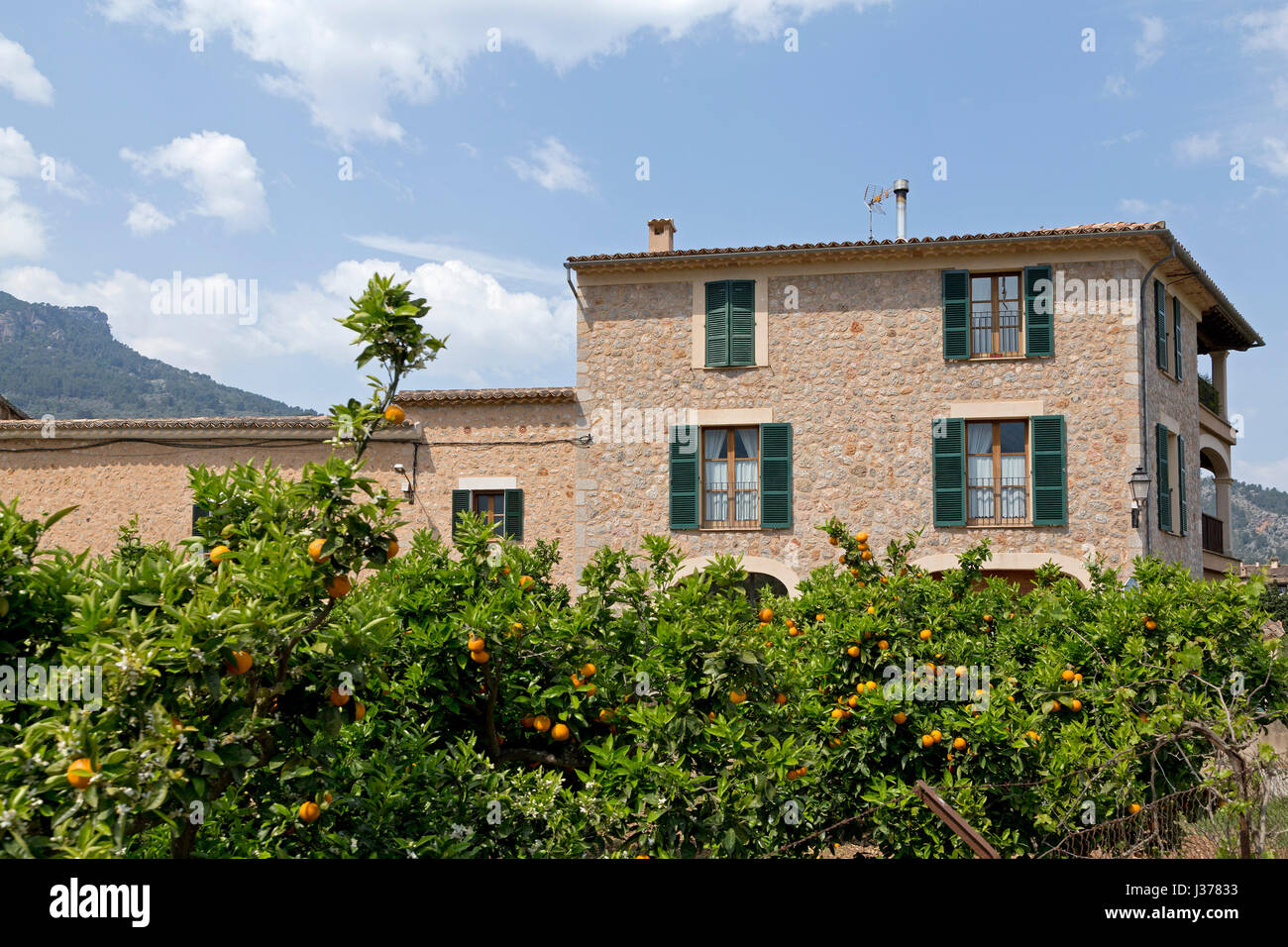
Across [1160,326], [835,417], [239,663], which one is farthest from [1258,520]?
[239,663]

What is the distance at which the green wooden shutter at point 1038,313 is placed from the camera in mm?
15078

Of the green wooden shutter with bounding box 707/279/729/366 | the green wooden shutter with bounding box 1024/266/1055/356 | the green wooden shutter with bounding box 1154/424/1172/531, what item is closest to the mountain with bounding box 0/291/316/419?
the green wooden shutter with bounding box 707/279/729/366

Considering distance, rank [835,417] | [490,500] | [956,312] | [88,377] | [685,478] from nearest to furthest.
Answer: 1. [956,312]
2. [835,417]
3. [685,478]
4. [490,500]
5. [88,377]

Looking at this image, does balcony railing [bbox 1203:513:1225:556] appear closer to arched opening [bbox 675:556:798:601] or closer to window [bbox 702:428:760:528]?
arched opening [bbox 675:556:798:601]

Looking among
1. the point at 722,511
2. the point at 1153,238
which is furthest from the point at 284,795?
the point at 1153,238

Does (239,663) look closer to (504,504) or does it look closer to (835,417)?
(835,417)

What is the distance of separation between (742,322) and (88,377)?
108 meters

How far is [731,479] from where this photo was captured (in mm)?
15805

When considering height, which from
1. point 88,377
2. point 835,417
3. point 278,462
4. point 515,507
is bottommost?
point 515,507

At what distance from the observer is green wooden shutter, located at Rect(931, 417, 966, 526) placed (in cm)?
1499

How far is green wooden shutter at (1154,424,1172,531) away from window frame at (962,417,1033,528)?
2.30 m

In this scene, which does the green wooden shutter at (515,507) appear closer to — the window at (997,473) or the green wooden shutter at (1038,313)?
the window at (997,473)

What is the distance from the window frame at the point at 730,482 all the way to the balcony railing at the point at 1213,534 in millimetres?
9995
